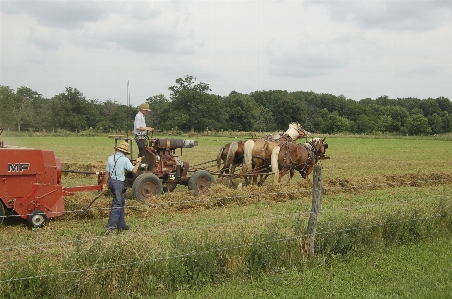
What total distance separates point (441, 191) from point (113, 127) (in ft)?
204

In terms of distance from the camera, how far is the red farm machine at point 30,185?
7.95 meters

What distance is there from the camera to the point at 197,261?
5547 millimetres

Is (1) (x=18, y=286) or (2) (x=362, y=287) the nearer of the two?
(1) (x=18, y=286)

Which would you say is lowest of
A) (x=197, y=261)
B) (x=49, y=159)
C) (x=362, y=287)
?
(x=362, y=287)

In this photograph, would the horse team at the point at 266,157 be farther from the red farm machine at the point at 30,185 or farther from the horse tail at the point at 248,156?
the red farm machine at the point at 30,185

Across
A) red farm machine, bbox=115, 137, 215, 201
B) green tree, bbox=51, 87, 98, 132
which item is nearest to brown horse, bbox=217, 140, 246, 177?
red farm machine, bbox=115, 137, 215, 201

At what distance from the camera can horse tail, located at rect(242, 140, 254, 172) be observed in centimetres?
1373

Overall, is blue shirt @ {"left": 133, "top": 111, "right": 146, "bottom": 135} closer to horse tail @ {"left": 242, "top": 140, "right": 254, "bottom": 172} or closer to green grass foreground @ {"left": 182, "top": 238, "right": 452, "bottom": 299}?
horse tail @ {"left": 242, "top": 140, "right": 254, "bottom": 172}

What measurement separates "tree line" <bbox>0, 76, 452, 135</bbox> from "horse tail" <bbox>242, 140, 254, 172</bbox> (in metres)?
3.94

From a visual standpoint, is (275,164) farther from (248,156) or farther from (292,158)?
(292,158)

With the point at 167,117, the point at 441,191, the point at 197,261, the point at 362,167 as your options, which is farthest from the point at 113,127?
the point at 197,261

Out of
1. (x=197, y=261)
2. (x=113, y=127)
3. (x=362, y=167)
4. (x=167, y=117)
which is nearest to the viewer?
(x=197, y=261)

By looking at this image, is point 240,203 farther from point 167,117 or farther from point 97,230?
point 167,117

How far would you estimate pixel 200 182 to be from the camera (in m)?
11.7
